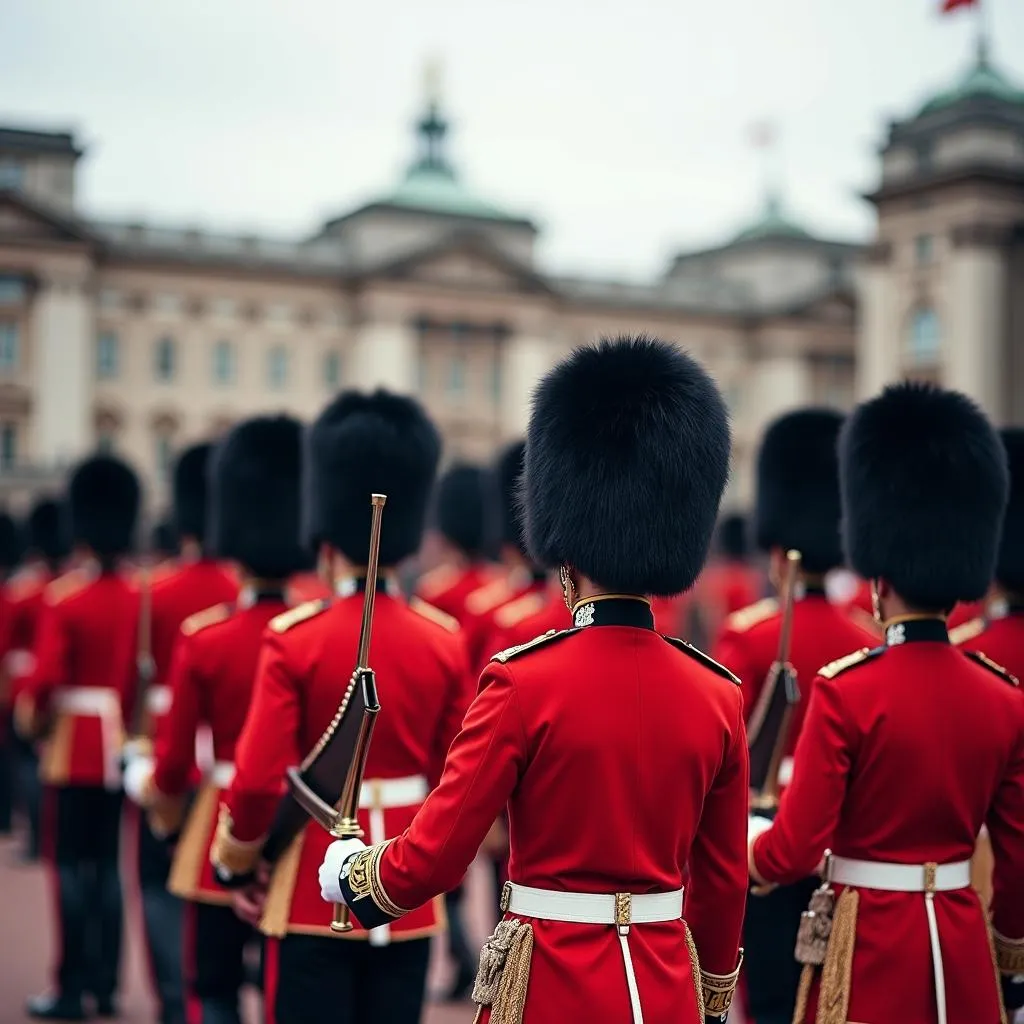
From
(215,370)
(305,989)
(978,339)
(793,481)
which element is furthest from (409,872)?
(215,370)

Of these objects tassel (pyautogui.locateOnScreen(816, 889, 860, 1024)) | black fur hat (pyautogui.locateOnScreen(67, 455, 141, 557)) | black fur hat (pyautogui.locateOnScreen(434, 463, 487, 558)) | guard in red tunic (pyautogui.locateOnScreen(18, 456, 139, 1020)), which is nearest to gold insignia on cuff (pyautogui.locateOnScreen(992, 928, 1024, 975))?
tassel (pyautogui.locateOnScreen(816, 889, 860, 1024))

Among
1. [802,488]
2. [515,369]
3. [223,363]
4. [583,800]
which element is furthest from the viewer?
[515,369]

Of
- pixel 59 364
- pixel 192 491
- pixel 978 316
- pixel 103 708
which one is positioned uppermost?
pixel 978 316

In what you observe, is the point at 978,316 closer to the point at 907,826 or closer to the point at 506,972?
the point at 907,826

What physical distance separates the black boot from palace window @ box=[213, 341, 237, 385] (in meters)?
45.6

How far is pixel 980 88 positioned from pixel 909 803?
126 feet

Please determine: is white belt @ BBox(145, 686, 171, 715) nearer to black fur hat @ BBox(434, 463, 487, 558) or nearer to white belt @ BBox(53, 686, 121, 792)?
white belt @ BBox(53, 686, 121, 792)

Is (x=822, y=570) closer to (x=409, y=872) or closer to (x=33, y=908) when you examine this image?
(x=409, y=872)

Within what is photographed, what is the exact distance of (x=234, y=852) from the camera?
13.6ft

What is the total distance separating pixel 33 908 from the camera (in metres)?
9.13

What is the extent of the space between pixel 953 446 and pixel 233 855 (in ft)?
6.76

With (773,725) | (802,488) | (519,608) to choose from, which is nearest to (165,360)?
(519,608)

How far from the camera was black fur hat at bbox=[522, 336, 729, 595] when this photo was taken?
3109mm

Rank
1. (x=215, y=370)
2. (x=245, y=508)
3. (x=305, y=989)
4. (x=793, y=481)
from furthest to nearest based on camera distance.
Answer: (x=215, y=370), (x=793, y=481), (x=245, y=508), (x=305, y=989)
